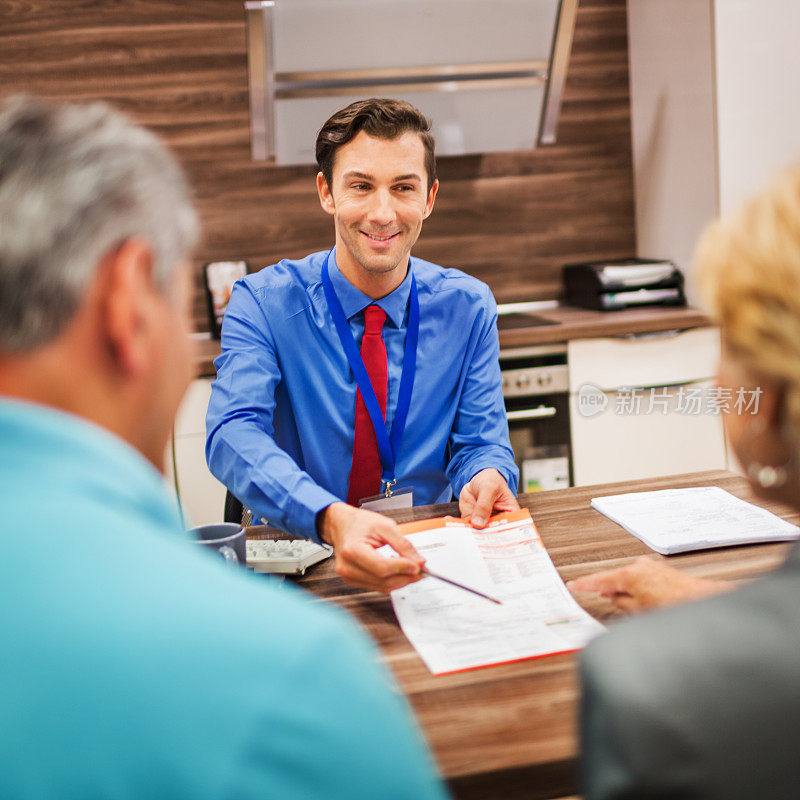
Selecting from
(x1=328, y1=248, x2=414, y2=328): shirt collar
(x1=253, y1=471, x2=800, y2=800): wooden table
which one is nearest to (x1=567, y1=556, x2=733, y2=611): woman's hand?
(x1=253, y1=471, x2=800, y2=800): wooden table

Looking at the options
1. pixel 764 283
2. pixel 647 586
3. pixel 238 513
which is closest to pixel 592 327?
pixel 238 513

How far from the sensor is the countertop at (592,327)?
310cm

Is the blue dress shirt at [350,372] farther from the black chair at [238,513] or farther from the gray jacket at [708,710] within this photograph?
the gray jacket at [708,710]

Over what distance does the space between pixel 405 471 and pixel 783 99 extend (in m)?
1.97

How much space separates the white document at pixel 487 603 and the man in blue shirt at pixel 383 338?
444 millimetres

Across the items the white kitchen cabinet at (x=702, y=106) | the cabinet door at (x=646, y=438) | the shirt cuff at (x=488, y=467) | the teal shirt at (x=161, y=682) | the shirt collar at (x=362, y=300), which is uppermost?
the white kitchen cabinet at (x=702, y=106)

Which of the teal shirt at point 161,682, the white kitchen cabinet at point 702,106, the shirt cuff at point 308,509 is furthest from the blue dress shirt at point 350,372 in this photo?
the teal shirt at point 161,682

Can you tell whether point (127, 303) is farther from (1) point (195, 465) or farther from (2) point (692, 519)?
(1) point (195, 465)

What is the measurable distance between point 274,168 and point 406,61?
0.73 metres

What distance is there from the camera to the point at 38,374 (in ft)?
1.74

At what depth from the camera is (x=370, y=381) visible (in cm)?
195

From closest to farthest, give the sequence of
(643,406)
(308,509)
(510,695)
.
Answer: (510,695) < (308,509) < (643,406)

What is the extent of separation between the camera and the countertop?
310cm

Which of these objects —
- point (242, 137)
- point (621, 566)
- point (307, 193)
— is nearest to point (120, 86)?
point (242, 137)
